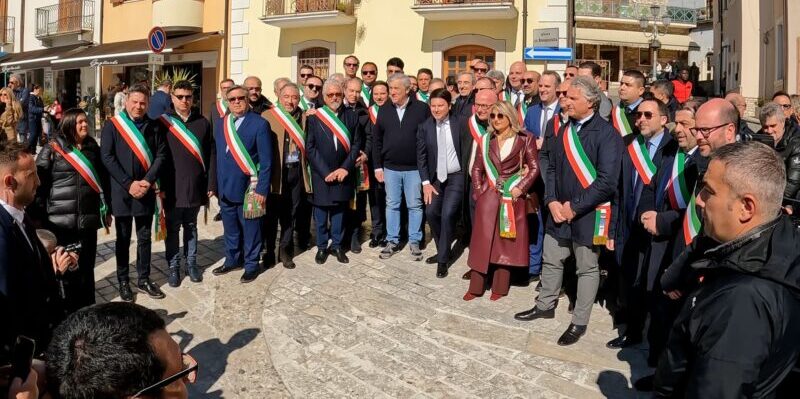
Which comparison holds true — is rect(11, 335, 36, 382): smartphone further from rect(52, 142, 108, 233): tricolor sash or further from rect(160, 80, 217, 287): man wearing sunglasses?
rect(160, 80, 217, 287): man wearing sunglasses

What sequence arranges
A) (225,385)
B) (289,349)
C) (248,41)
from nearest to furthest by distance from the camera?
(225,385)
(289,349)
(248,41)

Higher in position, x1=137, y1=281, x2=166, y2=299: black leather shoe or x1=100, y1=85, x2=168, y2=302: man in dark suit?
x1=100, y1=85, x2=168, y2=302: man in dark suit

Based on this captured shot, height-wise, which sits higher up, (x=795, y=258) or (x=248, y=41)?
(x=248, y=41)

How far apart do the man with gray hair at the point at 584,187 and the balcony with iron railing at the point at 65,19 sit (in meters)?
24.8

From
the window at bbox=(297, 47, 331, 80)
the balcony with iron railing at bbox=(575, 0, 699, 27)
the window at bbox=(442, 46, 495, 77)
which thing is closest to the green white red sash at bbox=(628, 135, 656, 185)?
the window at bbox=(442, 46, 495, 77)

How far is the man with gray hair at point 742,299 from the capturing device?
6.37ft

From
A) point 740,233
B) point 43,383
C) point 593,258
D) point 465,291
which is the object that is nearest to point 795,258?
point 740,233

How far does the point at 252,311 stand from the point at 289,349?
94cm

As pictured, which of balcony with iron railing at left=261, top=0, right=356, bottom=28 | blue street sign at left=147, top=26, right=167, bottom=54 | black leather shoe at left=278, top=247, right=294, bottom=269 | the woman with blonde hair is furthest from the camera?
balcony with iron railing at left=261, top=0, right=356, bottom=28

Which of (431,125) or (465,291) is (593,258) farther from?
(431,125)

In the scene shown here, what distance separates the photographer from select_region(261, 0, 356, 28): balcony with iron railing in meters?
18.3

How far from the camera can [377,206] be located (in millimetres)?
7828

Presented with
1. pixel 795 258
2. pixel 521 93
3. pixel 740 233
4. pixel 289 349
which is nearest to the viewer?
pixel 795 258

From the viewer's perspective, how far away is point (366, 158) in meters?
7.43
